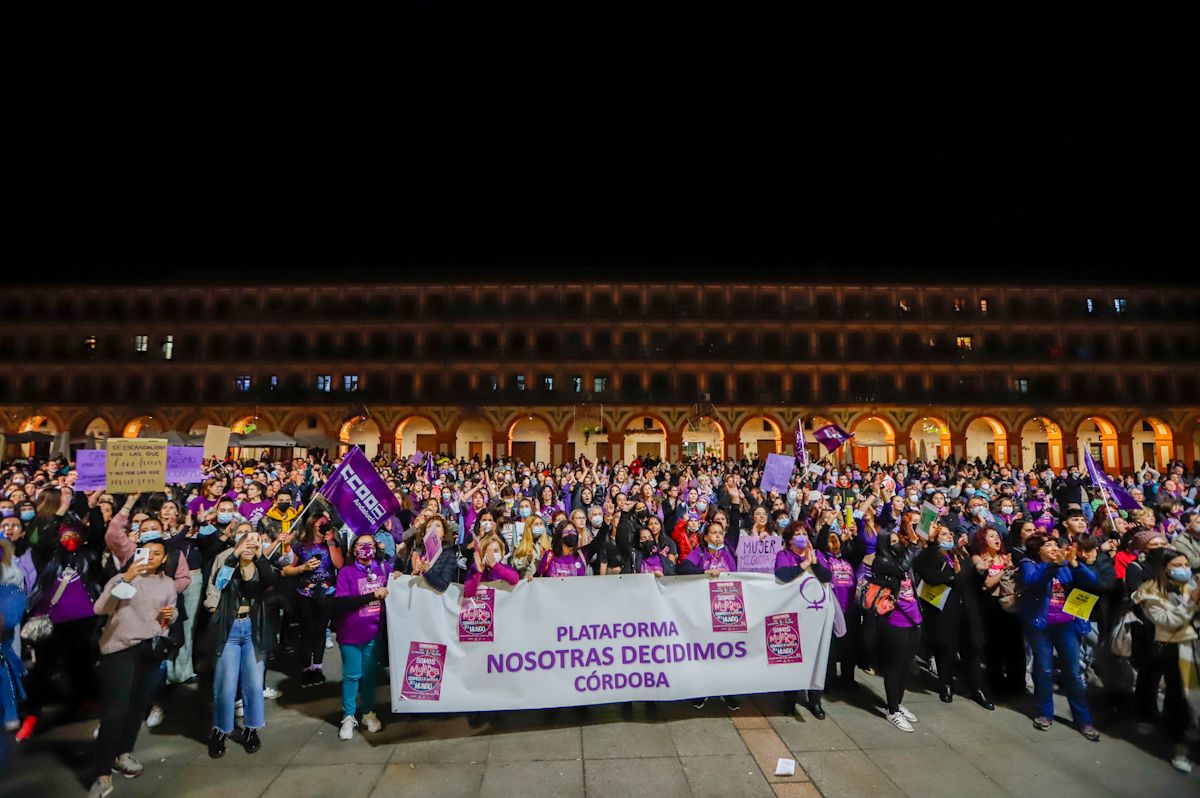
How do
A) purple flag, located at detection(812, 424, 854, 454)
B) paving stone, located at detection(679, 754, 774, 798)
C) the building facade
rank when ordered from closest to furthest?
paving stone, located at detection(679, 754, 774, 798) < purple flag, located at detection(812, 424, 854, 454) < the building facade

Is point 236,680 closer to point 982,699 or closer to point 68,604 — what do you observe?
point 68,604

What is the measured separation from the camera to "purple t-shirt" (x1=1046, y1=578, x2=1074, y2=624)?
237 inches

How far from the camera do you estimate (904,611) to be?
6090 mm

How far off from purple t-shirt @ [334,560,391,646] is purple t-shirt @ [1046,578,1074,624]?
609 cm

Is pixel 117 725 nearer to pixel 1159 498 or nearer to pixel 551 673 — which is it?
pixel 551 673

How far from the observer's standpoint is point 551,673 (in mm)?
5695

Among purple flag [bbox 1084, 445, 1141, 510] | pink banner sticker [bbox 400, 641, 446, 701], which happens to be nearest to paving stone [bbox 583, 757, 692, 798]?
pink banner sticker [bbox 400, 641, 446, 701]

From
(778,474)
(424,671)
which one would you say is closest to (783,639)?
(424,671)

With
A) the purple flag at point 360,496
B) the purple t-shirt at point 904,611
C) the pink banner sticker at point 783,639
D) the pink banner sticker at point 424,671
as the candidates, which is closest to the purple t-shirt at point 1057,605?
the purple t-shirt at point 904,611

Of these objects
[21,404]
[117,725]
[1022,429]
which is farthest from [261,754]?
[21,404]

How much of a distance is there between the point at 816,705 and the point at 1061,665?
2.27 meters

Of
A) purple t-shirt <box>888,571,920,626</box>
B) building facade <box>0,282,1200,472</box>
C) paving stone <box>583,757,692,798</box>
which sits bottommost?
paving stone <box>583,757,692,798</box>

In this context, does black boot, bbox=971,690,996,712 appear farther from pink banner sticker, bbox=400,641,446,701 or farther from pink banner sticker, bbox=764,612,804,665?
pink banner sticker, bbox=400,641,446,701

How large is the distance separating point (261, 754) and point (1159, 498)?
47.4 ft
